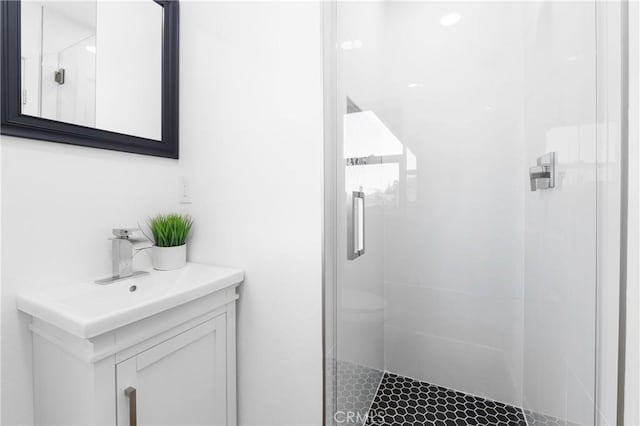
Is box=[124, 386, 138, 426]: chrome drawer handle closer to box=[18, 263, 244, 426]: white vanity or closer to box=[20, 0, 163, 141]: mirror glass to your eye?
box=[18, 263, 244, 426]: white vanity

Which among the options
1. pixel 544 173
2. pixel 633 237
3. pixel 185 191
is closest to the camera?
pixel 633 237

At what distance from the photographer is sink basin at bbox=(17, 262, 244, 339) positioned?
681 mm

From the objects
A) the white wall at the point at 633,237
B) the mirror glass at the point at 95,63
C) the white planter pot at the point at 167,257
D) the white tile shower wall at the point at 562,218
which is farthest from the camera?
the white planter pot at the point at 167,257

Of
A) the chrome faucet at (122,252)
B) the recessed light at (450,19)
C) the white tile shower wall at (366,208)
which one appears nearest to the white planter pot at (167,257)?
the chrome faucet at (122,252)

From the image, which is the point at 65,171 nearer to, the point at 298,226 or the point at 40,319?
the point at 40,319

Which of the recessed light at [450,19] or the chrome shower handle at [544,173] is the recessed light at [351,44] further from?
the chrome shower handle at [544,173]

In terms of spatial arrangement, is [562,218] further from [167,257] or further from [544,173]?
[167,257]

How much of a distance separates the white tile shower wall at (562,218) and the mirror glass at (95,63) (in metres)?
1.41

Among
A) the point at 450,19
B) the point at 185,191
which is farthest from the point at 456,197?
the point at 185,191

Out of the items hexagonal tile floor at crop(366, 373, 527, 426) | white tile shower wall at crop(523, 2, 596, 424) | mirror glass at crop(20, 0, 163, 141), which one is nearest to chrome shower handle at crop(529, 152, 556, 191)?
white tile shower wall at crop(523, 2, 596, 424)

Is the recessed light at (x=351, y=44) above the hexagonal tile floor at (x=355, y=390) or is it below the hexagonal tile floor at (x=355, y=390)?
above

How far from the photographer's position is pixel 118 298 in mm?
840

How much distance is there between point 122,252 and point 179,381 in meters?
0.49

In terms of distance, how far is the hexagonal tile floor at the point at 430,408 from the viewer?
50.1 inches
